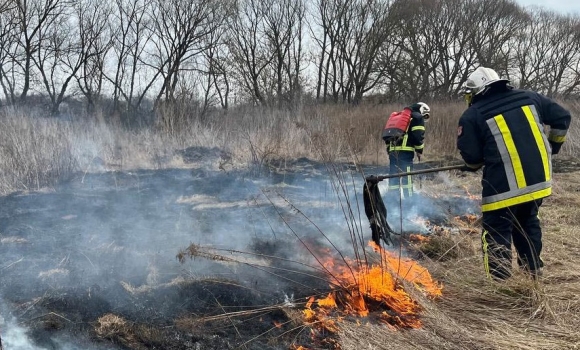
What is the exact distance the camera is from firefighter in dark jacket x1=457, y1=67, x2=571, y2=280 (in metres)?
3.37

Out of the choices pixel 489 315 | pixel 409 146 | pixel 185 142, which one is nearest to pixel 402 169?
pixel 409 146

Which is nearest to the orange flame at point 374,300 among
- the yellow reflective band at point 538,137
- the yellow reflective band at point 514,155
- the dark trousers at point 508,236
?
the dark trousers at point 508,236

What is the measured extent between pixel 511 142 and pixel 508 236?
73 cm

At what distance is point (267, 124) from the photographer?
37.0 ft

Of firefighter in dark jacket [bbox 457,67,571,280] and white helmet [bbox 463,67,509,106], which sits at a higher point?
white helmet [bbox 463,67,509,106]

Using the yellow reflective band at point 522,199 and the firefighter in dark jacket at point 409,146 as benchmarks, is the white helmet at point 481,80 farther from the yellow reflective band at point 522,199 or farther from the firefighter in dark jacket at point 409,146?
the firefighter in dark jacket at point 409,146

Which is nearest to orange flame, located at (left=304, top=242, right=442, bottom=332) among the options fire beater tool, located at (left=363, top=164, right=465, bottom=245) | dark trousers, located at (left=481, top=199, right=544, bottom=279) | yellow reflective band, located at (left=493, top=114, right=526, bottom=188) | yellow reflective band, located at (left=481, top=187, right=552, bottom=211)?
fire beater tool, located at (left=363, top=164, right=465, bottom=245)

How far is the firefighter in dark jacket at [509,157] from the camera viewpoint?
3.37 metres

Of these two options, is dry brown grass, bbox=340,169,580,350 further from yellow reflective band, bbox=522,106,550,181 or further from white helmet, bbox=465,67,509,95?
white helmet, bbox=465,67,509,95

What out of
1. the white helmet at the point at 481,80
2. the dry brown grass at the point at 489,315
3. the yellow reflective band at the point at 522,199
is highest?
the white helmet at the point at 481,80

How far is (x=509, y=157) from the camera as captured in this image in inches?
133

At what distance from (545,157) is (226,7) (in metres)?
19.9

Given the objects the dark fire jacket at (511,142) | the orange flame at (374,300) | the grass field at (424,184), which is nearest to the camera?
the grass field at (424,184)

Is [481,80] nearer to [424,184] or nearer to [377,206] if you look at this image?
[377,206]
